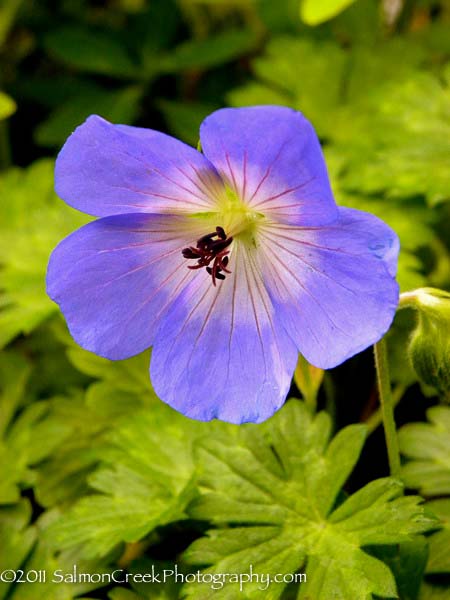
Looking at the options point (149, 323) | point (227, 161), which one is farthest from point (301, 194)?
point (149, 323)

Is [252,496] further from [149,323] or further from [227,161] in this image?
[227,161]

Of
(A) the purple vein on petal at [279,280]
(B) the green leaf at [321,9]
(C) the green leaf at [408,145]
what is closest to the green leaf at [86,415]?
(A) the purple vein on petal at [279,280]

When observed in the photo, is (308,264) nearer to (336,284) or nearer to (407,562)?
(336,284)

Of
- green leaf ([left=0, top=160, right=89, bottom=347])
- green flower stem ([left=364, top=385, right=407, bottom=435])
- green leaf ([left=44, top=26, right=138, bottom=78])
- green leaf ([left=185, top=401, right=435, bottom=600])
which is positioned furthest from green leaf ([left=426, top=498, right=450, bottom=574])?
green leaf ([left=44, top=26, right=138, bottom=78])

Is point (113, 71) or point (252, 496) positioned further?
point (113, 71)

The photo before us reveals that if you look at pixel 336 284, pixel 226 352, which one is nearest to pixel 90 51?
pixel 226 352

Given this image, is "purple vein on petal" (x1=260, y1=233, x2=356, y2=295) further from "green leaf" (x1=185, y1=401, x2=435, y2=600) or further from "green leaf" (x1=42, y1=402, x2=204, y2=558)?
"green leaf" (x1=42, y1=402, x2=204, y2=558)

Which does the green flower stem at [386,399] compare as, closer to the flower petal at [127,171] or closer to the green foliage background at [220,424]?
the green foliage background at [220,424]
